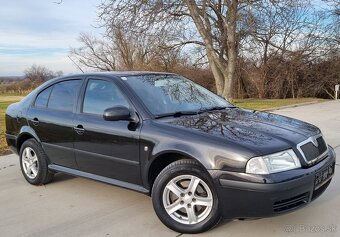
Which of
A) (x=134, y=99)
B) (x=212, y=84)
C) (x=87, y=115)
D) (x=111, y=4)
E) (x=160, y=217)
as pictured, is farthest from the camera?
(x=212, y=84)

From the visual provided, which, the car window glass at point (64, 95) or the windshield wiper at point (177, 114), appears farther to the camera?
the car window glass at point (64, 95)

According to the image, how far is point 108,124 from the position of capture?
14.3 feet

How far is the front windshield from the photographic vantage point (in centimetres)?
436

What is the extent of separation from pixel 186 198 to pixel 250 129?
0.89 metres

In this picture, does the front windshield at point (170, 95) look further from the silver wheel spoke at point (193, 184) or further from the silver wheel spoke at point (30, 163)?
the silver wheel spoke at point (30, 163)

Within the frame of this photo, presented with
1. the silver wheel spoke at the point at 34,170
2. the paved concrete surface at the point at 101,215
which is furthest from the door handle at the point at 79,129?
the silver wheel spoke at the point at 34,170

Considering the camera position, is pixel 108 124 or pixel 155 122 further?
pixel 108 124

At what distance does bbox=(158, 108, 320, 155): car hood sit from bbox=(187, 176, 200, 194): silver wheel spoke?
0.41 m

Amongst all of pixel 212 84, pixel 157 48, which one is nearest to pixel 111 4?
pixel 157 48

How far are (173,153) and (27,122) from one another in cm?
257

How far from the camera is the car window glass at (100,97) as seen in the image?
4.45 meters

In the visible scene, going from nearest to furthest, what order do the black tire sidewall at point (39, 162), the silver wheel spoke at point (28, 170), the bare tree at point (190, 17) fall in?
1. the black tire sidewall at point (39, 162)
2. the silver wheel spoke at point (28, 170)
3. the bare tree at point (190, 17)

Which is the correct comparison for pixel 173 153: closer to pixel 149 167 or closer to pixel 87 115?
pixel 149 167

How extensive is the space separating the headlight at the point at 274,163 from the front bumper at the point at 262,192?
0.15 ft
